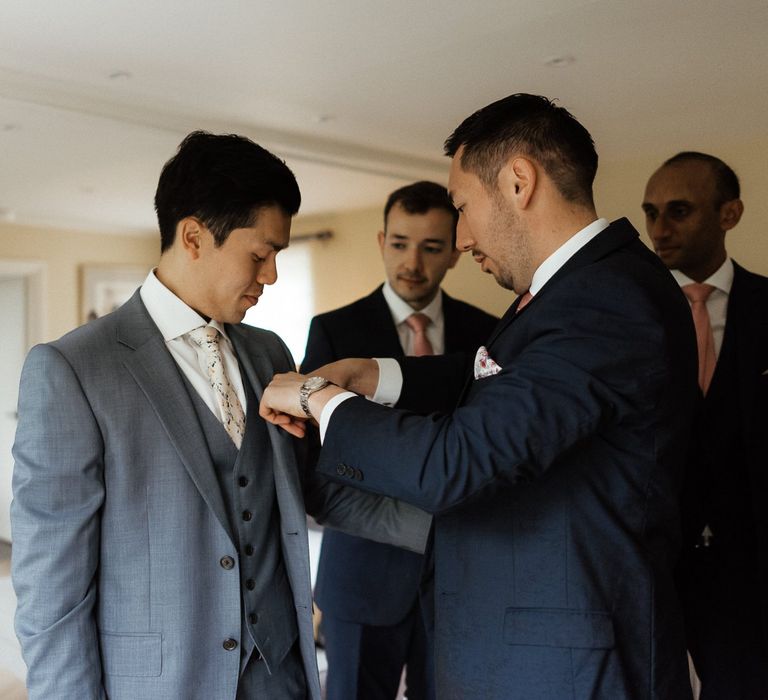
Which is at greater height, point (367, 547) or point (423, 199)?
point (423, 199)

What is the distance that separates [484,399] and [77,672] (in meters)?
0.76

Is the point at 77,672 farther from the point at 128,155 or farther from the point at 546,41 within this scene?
the point at 128,155

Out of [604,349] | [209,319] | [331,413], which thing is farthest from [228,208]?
[604,349]

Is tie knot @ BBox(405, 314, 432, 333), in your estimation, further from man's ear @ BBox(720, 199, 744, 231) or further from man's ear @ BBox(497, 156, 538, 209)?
man's ear @ BBox(497, 156, 538, 209)

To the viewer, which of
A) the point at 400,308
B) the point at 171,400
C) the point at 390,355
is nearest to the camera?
the point at 171,400

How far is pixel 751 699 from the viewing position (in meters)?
2.16

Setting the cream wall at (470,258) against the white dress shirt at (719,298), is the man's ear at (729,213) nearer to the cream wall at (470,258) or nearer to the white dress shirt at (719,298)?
the white dress shirt at (719,298)

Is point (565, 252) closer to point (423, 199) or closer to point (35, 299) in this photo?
point (423, 199)

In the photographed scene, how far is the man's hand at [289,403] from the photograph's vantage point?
54.7 inches

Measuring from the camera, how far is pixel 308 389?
4.64 ft

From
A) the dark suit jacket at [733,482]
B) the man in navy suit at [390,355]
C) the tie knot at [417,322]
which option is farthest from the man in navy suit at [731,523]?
the tie knot at [417,322]

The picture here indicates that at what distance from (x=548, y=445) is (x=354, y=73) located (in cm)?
304

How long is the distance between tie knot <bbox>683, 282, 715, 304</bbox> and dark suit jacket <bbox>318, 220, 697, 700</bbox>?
106cm

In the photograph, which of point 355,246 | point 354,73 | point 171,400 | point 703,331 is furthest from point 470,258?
point 171,400
